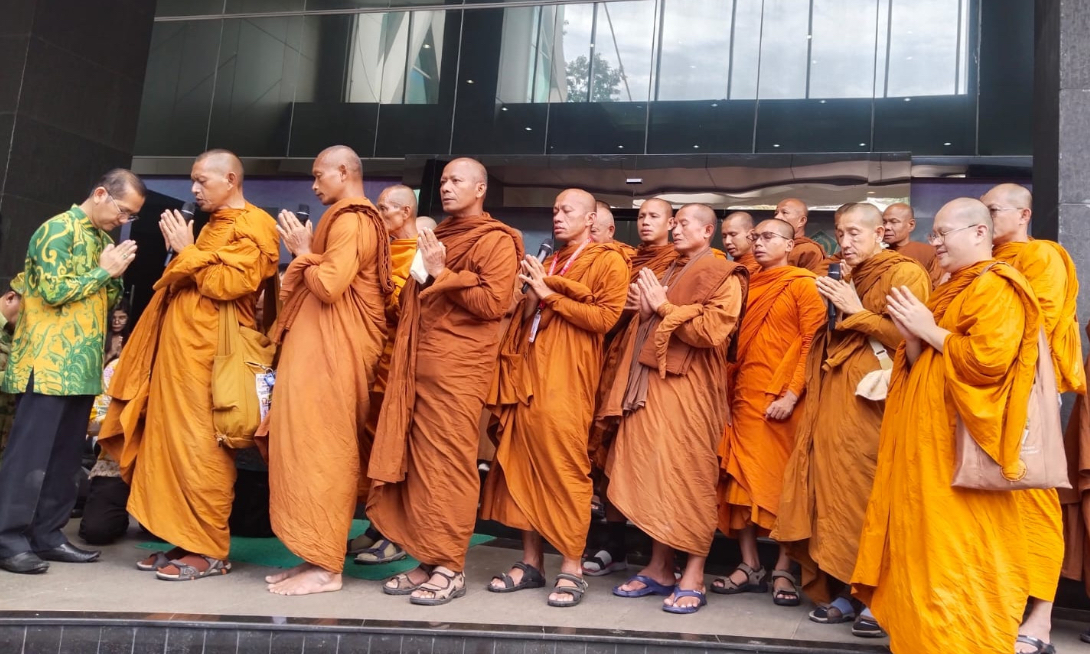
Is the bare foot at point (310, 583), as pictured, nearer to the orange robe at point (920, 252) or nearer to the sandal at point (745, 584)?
the sandal at point (745, 584)

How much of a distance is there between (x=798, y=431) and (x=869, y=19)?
697 centimetres

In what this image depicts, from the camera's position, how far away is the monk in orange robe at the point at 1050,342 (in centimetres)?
352

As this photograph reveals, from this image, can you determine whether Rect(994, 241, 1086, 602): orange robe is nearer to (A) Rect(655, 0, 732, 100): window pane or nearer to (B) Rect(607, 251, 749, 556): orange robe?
(B) Rect(607, 251, 749, 556): orange robe

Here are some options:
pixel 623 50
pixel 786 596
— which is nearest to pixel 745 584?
pixel 786 596

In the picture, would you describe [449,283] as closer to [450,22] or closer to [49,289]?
[49,289]

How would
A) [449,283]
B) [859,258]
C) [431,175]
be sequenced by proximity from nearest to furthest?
1. [449,283]
2. [859,258]
3. [431,175]

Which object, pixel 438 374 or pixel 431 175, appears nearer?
A: pixel 438 374

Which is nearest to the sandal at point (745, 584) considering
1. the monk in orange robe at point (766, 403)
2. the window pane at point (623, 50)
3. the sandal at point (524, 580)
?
the monk in orange robe at point (766, 403)

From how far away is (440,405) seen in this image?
424 cm

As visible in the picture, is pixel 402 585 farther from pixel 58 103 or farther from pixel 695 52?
pixel 695 52

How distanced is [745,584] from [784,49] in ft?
22.8

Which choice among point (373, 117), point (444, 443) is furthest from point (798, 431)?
point (373, 117)

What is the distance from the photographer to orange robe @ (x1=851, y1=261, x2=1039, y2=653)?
324 centimetres

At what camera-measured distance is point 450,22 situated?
11.2 meters
